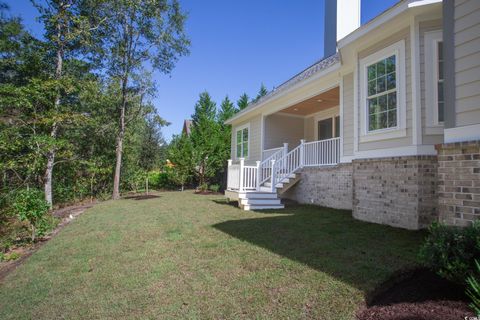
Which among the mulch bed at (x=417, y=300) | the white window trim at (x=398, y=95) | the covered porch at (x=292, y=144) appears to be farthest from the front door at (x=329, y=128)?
the mulch bed at (x=417, y=300)

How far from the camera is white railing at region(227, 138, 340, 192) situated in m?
9.20

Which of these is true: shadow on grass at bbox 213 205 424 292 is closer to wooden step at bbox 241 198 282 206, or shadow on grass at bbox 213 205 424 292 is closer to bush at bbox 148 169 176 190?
→ wooden step at bbox 241 198 282 206

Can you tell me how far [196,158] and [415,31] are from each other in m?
13.6

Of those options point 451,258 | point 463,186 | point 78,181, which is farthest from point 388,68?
point 78,181

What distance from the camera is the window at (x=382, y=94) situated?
19.8 feet

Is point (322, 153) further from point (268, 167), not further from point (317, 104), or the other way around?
point (317, 104)

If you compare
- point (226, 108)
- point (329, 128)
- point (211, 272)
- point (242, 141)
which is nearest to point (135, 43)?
point (242, 141)

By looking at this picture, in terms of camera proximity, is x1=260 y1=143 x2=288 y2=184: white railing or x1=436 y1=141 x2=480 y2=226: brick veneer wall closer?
x1=436 y1=141 x2=480 y2=226: brick veneer wall

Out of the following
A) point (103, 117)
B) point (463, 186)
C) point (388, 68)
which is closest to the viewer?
point (463, 186)

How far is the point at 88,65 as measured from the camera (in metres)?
13.3

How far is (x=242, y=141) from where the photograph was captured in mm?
15875

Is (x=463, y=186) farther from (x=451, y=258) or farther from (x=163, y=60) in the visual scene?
(x=163, y=60)

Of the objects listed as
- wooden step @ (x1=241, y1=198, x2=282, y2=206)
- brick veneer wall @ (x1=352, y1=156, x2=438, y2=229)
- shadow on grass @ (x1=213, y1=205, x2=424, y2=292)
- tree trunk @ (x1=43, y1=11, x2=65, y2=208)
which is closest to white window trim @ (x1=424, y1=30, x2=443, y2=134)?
brick veneer wall @ (x1=352, y1=156, x2=438, y2=229)

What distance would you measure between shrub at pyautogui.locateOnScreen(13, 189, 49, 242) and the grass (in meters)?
0.75
